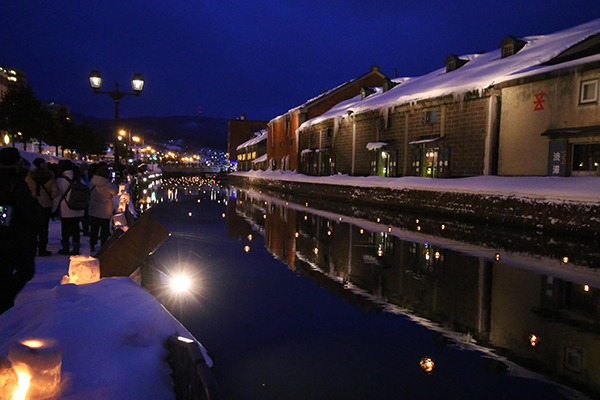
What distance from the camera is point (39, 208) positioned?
15.5 ft

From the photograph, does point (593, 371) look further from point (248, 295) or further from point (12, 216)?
point (12, 216)

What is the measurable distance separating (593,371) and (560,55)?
19446 millimetres

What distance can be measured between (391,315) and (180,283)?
11.8ft

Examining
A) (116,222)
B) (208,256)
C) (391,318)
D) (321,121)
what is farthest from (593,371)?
(321,121)

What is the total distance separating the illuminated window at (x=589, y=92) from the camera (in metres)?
17.4

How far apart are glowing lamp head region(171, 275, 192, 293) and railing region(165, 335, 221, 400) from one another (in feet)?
10.6

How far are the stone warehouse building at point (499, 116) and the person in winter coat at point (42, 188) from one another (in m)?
18.3

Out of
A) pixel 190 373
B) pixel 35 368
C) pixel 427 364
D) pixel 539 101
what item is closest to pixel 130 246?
pixel 35 368

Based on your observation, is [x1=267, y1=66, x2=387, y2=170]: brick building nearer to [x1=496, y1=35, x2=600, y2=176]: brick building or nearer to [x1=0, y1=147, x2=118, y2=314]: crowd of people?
[x1=496, y1=35, x2=600, y2=176]: brick building

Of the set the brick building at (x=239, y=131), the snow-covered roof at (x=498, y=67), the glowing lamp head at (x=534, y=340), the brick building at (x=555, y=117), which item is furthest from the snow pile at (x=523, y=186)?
the brick building at (x=239, y=131)

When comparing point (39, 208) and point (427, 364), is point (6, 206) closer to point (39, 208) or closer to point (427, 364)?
point (39, 208)

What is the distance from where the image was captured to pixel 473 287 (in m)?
7.28

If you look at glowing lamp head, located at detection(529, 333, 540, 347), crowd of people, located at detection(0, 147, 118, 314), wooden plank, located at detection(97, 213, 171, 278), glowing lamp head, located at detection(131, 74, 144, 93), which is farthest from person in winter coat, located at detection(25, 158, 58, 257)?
glowing lamp head, located at detection(131, 74, 144, 93)

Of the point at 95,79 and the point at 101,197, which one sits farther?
the point at 95,79
